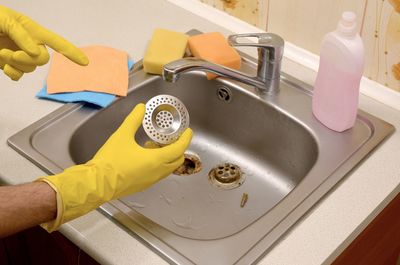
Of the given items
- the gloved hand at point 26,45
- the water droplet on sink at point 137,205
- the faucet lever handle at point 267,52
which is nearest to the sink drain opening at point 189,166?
the water droplet on sink at point 137,205

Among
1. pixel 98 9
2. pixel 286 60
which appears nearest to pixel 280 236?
pixel 286 60

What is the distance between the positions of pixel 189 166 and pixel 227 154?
9 cm

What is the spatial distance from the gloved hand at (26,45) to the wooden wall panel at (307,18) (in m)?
0.46

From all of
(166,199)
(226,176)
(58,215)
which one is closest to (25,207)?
(58,215)

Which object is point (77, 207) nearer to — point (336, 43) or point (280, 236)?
point (280, 236)

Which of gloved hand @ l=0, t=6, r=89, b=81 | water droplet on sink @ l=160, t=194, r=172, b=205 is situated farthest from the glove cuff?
water droplet on sink @ l=160, t=194, r=172, b=205

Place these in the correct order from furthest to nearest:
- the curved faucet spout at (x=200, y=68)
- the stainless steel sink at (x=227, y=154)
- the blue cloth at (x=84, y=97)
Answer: the blue cloth at (x=84, y=97) → the curved faucet spout at (x=200, y=68) → the stainless steel sink at (x=227, y=154)

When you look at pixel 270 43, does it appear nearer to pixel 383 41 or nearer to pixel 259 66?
pixel 259 66

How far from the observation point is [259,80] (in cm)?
120

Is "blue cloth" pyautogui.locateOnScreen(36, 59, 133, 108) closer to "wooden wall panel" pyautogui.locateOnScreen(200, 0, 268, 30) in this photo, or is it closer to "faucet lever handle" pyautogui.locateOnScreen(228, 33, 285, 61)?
"faucet lever handle" pyautogui.locateOnScreen(228, 33, 285, 61)

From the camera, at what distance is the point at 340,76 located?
1060 mm

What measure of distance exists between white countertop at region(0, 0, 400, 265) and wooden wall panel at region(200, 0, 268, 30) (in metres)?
0.05

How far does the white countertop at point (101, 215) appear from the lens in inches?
36.1

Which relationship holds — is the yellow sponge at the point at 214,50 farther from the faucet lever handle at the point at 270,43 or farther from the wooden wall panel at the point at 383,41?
the wooden wall panel at the point at 383,41
